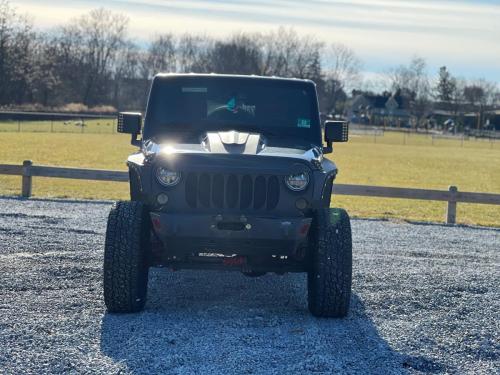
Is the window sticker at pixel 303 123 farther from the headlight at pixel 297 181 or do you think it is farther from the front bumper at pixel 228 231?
the front bumper at pixel 228 231

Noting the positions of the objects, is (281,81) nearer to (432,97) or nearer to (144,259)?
(144,259)

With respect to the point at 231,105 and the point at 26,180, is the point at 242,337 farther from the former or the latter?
the point at 26,180

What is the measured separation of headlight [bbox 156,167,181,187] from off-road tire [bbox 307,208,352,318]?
4.01 feet

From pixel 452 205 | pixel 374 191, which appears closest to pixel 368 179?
pixel 452 205

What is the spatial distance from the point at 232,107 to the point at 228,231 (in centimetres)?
189

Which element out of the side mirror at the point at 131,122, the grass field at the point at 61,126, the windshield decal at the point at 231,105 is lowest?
the grass field at the point at 61,126

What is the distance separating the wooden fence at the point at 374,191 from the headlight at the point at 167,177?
8429mm

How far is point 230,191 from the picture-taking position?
248 inches

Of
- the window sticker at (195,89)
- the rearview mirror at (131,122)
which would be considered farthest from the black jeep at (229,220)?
the window sticker at (195,89)

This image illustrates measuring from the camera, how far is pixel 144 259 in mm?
6555

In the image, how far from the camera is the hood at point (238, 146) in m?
6.47

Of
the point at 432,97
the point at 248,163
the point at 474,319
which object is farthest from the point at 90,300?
the point at 432,97

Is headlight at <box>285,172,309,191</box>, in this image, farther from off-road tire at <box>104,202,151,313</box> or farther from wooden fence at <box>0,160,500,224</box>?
wooden fence at <box>0,160,500,224</box>

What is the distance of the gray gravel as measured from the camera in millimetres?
5406
